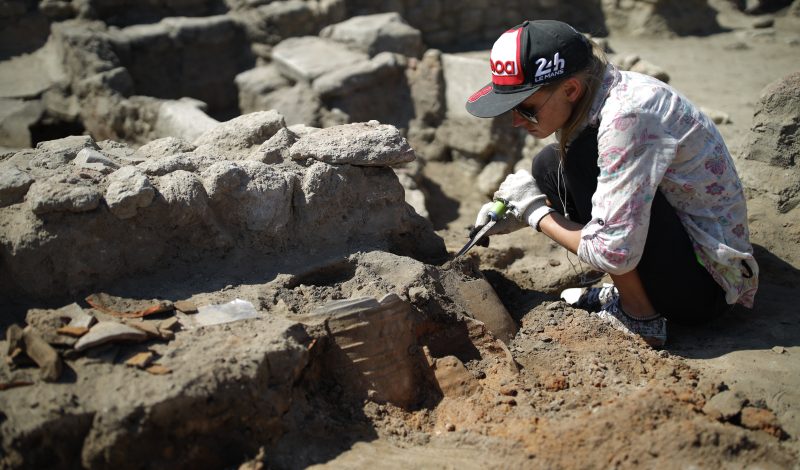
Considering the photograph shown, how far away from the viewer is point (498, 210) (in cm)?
267

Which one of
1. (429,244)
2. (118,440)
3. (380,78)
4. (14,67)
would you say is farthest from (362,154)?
(14,67)

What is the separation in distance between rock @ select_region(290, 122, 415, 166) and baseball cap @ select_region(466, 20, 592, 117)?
49 cm

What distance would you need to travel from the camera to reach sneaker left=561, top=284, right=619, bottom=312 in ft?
9.11

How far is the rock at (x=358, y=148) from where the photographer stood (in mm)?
2662

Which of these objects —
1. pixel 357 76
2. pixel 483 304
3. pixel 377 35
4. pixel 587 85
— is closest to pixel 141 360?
pixel 483 304

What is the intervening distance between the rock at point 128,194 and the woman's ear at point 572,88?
4.56ft

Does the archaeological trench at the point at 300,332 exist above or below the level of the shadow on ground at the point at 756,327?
above

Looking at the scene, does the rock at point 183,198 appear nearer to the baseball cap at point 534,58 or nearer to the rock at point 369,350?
the rock at point 369,350

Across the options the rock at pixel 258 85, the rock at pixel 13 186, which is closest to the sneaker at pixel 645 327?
the rock at pixel 13 186

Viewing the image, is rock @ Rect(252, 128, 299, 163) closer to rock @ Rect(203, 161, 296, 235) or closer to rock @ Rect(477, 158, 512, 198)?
rock @ Rect(203, 161, 296, 235)

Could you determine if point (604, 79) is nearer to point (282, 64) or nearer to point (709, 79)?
point (282, 64)

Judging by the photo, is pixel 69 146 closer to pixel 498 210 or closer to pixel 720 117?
pixel 498 210

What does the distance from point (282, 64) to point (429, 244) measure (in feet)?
10.4

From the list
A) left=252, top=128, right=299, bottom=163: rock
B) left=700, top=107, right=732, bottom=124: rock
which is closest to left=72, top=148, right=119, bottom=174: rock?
→ left=252, top=128, right=299, bottom=163: rock
